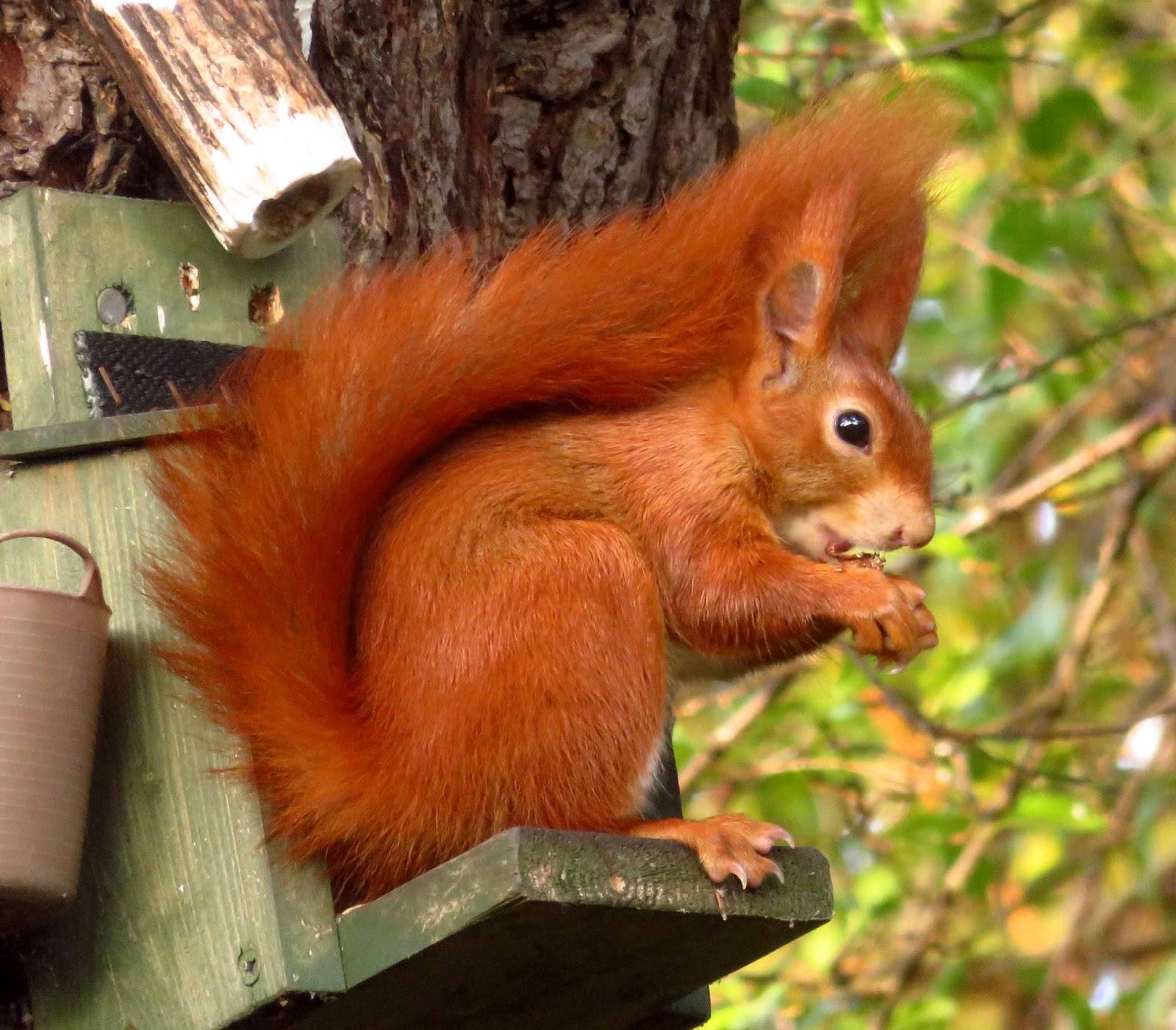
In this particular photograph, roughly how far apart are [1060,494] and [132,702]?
8.02ft

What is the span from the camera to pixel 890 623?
5.45ft

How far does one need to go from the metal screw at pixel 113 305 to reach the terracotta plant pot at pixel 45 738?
0.29 m

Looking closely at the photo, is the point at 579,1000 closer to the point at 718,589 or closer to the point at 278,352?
the point at 718,589

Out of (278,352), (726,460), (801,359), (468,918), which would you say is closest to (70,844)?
(468,918)

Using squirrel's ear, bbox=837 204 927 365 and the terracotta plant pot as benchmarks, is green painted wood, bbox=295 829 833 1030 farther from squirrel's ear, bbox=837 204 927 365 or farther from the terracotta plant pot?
squirrel's ear, bbox=837 204 927 365

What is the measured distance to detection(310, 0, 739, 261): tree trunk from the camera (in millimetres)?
2000

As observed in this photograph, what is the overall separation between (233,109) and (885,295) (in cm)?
80

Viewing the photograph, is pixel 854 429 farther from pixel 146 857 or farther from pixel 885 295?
pixel 146 857

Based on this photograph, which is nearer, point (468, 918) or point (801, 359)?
point (468, 918)

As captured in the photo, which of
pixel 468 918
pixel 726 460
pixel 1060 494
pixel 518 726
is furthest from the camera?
pixel 1060 494

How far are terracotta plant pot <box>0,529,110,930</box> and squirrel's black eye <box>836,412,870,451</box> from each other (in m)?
0.79

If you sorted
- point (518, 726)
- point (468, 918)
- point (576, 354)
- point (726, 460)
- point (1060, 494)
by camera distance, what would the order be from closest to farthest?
point (468, 918) → point (518, 726) → point (576, 354) → point (726, 460) → point (1060, 494)

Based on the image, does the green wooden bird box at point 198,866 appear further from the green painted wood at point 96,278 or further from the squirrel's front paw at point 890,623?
the squirrel's front paw at point 890,623

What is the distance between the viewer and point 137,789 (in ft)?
5.22
